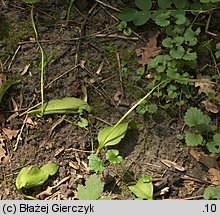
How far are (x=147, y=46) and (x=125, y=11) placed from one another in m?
0.22

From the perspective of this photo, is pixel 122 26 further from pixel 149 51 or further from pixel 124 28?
pixel 149 51

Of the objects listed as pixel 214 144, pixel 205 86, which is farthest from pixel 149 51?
pixel 214 144

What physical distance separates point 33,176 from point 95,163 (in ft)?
0.92

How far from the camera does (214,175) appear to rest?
7.30 ft

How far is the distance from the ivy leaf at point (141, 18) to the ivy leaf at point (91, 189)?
85 centimetres

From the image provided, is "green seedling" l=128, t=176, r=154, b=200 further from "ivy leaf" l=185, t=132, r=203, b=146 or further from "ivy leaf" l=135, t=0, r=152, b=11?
"ivy leaf" l=135, t=0, r=152, b=11

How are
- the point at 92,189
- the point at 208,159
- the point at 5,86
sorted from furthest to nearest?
the point at 5,86
the point at 208,159
the point at 92,189

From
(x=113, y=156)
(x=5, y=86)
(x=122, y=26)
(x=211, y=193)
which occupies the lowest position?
(x=211, y=193)

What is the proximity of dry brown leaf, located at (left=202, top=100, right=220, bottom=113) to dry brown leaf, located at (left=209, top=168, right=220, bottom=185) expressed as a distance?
300 mm

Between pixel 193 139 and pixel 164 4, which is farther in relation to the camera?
pixel 164 4

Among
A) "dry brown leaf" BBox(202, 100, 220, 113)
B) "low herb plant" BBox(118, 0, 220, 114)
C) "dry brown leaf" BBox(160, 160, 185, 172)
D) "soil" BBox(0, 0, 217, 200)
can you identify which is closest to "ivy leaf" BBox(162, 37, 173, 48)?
"low herb plant" BBox(118, 0, 220, 114)

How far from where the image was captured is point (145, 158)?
2.28 m

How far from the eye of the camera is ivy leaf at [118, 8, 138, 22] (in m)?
2.54
